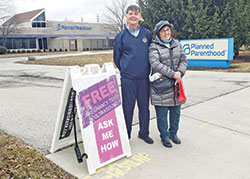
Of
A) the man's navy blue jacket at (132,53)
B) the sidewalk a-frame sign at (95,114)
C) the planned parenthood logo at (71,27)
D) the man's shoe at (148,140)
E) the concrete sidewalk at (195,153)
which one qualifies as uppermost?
the planned parenthood logo at (71,27)

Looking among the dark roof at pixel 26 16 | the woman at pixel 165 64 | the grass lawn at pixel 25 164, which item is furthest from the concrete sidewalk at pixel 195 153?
the dark roof at pixel 26 16

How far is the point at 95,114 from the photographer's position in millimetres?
2781

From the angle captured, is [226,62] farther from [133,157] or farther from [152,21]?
[133,157]

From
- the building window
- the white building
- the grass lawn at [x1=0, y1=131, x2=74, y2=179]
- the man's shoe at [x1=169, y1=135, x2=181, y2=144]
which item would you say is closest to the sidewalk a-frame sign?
the grass lawn at [x1=0, y1=131, x2=74, y2=179]

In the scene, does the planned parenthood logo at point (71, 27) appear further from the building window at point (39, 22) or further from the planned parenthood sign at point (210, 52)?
the planned parenthood sign at point (210, 52)

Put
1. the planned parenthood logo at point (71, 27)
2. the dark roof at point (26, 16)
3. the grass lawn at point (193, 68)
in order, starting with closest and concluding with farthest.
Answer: the grass lawn at point (193, 68) → the dark roof at point (26, 16) → the planned parenthood logo at point (71, 27)

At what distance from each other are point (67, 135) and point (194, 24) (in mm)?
12092

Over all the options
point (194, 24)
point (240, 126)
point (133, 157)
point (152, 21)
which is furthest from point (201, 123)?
point (152, 21)

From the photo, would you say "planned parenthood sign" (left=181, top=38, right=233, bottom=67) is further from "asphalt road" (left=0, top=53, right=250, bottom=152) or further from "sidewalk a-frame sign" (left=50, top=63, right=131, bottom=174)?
"sidewalk a-frame sign" (left=50, top=63, right=131, bottom=174)

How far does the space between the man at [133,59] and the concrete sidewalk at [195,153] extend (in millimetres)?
710

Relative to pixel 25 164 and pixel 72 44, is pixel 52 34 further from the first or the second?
pixel 25 164

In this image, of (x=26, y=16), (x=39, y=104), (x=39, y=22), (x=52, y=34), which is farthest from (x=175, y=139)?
(x=26, y=16)

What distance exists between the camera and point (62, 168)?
110 inches

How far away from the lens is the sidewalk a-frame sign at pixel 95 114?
2672 mm
